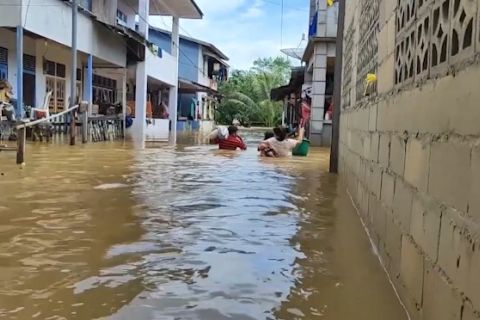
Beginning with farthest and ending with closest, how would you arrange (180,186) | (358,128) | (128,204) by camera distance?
1. (180,186)
2. (358,128)
3. (128,204)

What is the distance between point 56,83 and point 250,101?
3472 centimetres

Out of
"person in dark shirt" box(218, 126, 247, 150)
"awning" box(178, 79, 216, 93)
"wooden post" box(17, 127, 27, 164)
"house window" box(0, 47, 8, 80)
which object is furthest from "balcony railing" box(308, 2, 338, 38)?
"awning" box(178, 79, 216, 93)

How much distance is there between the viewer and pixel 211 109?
49.5 meters

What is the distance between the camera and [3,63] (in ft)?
54.1

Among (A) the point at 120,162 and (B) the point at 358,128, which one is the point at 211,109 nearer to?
(A) the point at 120,162

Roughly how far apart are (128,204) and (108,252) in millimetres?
2054

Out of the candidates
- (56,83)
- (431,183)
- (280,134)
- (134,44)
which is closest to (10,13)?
(56,83)

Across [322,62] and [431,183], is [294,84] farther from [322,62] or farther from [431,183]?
[431,183]

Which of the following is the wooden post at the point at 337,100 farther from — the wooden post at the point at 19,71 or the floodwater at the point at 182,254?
the wooden post at the point at 19,71

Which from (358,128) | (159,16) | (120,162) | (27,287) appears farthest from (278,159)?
(159,16)

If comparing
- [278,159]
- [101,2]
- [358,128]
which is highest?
[101,2]

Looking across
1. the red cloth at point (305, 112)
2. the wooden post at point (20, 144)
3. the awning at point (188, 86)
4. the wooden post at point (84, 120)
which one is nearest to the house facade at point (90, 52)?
the wooden post at point (84, 120)

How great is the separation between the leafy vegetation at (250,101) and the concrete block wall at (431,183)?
1941 inches

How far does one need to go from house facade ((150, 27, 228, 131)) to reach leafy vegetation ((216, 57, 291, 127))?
732cm
